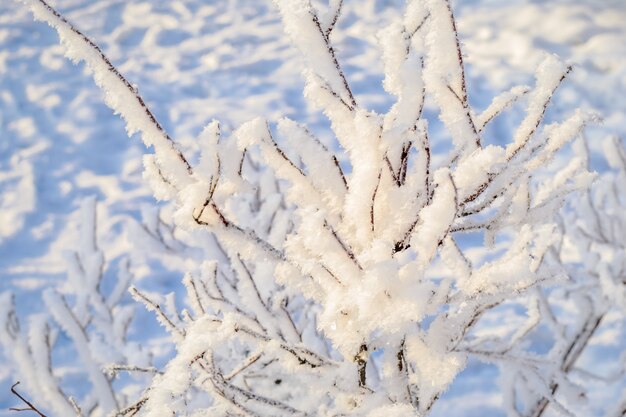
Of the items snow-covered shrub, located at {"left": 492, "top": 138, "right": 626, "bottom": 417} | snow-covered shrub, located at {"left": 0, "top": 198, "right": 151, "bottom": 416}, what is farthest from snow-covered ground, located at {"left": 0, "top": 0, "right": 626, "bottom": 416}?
snow-covered shrub, located at {"left": 492, "top": 138, "right": 626, "bottom": 417}

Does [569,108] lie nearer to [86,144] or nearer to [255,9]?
[255,9]

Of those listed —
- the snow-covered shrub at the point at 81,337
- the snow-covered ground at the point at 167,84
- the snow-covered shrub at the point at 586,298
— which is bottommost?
the snow-covered shrub at the point at 586,298

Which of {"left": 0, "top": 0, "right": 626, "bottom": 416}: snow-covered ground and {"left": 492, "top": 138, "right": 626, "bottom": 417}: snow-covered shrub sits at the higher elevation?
{"left": 0, "top": 0, "right": 626, "bottom": 416}: snow-covered ground

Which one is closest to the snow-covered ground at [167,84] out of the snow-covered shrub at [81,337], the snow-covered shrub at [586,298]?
the snow-covered shrub at [81,337]

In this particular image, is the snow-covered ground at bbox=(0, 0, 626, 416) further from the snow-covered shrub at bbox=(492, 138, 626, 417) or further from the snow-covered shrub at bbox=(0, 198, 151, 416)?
the snow-covered shrub at bbox=(492, 138, 626, 417)

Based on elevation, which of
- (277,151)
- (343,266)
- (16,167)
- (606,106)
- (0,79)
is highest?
(0,79)

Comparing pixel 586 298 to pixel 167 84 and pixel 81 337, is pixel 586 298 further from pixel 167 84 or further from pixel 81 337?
pixel 167 84

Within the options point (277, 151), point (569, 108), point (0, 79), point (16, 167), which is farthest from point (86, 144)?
point (277, 151)

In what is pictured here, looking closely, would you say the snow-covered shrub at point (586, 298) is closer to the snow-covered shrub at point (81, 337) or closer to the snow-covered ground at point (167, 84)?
the snow-covered shrub at point (81, 337)

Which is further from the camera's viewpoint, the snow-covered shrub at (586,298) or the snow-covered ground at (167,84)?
the snow-covered ground at (167,84)
